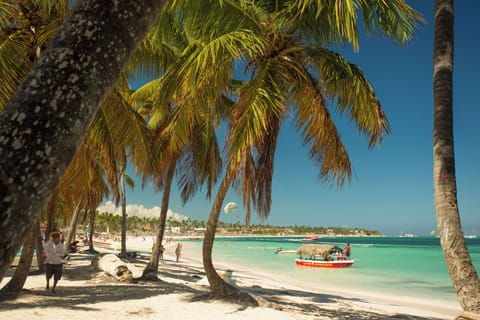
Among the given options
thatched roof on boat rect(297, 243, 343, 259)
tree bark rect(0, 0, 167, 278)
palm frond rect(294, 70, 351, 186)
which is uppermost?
palm frond rect(294, 70, 351, 186)

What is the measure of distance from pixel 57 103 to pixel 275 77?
23.8 ft

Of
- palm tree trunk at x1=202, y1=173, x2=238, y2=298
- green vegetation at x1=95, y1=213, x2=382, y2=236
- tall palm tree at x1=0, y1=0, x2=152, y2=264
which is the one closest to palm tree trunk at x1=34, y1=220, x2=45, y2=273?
tall palm tree at x1=0, y1=0, x2=152, y2=264

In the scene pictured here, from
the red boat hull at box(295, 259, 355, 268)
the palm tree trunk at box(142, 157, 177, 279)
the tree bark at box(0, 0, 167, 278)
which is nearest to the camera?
the tree bark at box(0, 0, 167, 278)

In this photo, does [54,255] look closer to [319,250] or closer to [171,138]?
[171,138]

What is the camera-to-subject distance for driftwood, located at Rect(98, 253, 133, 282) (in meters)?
11.8

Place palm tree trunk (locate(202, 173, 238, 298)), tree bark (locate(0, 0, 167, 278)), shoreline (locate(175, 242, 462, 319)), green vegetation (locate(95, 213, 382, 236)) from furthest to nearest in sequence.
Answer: green vegetation (locate(95, 213, 382, 236)) → shoreline (locate(175, 242, 462, 319)) → palm tree trunk (locate(202, 173, 238, 298)) → tree bark (locate(0, 0, 167, 278))

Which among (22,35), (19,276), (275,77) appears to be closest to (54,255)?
(19,276)

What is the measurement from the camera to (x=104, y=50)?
1.41m

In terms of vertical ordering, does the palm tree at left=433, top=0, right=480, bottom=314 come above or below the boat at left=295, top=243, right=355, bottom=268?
above

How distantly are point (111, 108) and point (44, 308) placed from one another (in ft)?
13.9

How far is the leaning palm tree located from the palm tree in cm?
163

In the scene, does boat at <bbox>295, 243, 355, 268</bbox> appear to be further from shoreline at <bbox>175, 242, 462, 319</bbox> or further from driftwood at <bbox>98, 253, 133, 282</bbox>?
driftwood at <bbox>98, 253, 133, 282</bbox>

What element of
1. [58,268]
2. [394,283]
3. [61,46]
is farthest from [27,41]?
[394,283]

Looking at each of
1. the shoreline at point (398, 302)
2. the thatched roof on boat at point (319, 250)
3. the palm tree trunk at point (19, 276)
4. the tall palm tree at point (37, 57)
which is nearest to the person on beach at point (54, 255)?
the palm tree trunk at point (19, 276)
